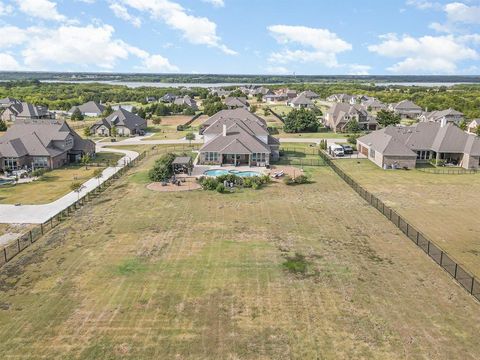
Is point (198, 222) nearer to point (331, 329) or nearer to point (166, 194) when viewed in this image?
point (166, 194)

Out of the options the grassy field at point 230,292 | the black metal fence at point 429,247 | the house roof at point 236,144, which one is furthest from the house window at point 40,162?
the black metal fence at point 429,247

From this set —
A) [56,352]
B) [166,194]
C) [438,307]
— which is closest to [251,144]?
[166,194]

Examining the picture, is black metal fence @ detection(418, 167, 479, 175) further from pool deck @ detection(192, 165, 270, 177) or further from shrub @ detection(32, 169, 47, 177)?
shrub @ detection(32, 169, 47, 177)

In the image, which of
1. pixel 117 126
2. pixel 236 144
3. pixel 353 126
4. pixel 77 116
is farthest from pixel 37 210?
pixel 77 116

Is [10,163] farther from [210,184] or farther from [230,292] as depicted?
[230,292]

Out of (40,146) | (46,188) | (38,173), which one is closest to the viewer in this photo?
(46,188)

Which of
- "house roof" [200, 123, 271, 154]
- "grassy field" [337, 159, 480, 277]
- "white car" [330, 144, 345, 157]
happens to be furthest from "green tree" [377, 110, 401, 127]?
"house roof" [200, 123, 271, 154]
